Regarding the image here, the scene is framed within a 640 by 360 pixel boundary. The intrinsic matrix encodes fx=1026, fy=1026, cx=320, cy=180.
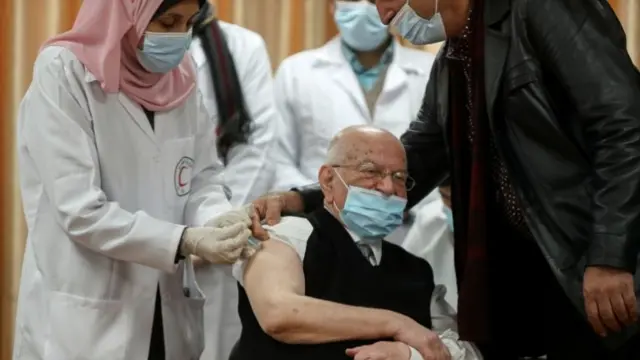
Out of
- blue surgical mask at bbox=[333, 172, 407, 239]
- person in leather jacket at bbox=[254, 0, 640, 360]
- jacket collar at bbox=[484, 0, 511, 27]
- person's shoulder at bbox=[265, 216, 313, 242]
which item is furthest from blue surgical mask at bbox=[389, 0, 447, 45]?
person's shoulder at bbox=[265, 216, 313, 242]

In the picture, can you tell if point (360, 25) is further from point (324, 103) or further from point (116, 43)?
point (116, 43)

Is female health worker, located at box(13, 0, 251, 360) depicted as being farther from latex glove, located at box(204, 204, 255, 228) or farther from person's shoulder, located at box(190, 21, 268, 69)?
person's shoulder, located at box(190, 21, 268, 69)

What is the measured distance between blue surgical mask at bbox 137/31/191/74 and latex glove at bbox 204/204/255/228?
365 millimetres

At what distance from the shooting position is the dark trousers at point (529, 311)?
7.08 feet

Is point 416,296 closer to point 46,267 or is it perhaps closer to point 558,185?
point 558,185

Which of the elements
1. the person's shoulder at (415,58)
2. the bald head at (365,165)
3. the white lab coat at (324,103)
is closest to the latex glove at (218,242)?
the bald head at (365,165)

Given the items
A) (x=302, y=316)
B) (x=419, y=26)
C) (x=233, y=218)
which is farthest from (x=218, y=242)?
(x=419, y=26)

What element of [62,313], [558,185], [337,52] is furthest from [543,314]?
[337,52]

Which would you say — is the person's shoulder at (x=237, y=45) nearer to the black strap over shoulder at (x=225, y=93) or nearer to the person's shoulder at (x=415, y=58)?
the black strap over shoulder at (x=225, y=93)

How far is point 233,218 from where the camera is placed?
7.48ft

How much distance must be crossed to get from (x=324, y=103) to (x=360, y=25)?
0.29 meters

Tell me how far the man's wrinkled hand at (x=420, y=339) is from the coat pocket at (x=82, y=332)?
61 centimetres

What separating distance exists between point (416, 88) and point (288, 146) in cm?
49

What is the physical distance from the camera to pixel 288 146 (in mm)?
3357
